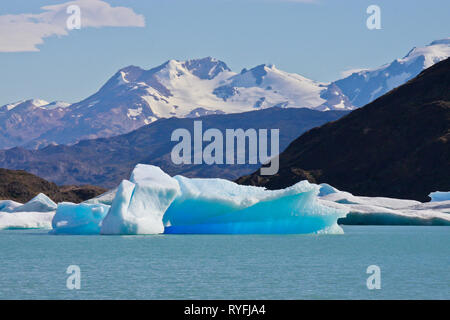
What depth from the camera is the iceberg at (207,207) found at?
56188 millimetres

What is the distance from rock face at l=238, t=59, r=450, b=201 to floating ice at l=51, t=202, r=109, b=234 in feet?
306

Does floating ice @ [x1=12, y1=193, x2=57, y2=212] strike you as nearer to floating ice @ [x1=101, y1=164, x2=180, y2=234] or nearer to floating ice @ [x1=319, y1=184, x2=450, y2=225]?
floating ice @ [x1=319, y1=184, x2=450, y2=225]

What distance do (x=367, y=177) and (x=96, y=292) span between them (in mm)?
139790

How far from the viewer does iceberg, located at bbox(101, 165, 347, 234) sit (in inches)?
2212

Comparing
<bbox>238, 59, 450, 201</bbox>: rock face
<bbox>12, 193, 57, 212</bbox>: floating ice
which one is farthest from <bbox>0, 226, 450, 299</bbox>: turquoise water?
<bbox>238, 59, 450, 201</bbox>: rock face

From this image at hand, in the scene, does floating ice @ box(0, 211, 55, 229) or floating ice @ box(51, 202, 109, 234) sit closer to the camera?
floating ice @ box(51, 202, 109, 234)

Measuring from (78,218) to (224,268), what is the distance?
91.9 feet

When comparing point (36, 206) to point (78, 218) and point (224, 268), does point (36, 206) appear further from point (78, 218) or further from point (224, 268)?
point (224, 268)

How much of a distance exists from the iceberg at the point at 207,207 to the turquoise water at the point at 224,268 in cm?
142

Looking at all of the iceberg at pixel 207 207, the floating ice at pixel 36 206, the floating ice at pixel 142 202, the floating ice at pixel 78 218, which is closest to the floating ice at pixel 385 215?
the iceberg at pixel 207 207

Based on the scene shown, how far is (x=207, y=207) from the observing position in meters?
58.5

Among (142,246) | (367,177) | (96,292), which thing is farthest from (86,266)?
(367,177)

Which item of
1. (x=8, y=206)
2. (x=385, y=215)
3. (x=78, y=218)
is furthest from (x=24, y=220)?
(x=385, y=215)

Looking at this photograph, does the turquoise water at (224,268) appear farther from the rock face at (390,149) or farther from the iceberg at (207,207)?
the rock face at (390,149)
